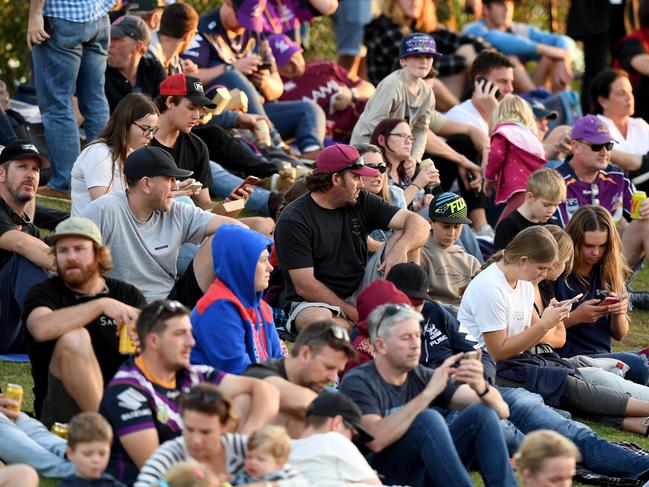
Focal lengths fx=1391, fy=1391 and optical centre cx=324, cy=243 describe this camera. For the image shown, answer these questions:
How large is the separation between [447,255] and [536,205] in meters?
0.94

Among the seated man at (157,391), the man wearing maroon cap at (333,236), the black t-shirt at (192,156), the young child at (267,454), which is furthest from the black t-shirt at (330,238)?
the young child at (267,454)

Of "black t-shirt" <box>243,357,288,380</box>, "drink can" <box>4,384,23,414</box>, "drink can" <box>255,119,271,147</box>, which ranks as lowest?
"drink can" <box>255,119,271,147</box>

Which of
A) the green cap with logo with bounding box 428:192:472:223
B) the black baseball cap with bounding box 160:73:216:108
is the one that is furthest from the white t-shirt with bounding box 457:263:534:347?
the black baseball cap with bounding box 160:73:216:108

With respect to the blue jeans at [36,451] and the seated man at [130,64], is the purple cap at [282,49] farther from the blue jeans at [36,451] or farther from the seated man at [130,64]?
the blue jeans at [36,451]

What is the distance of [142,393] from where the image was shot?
6.09 metres

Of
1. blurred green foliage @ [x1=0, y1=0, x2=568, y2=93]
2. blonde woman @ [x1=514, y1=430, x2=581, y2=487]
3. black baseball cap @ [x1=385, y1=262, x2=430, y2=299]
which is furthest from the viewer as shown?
blurred green foliage @ [x1=0, y1=0, x2=568, y2=93]

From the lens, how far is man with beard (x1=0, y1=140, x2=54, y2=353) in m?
7.87

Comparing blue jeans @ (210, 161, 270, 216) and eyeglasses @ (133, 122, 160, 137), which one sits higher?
eyeglasses @ (133, 122, 160, 137)

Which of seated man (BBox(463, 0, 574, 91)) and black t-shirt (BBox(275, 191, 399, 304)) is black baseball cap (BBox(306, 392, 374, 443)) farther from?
seated man (BBox(463, 0, 574, 91))

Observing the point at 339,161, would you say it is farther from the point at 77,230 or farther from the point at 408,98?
the point at 408,98

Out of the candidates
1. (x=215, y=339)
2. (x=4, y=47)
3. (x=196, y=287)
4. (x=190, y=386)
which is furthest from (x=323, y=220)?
(x=4, y=47)

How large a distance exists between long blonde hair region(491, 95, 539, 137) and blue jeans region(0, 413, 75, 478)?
20.0ft

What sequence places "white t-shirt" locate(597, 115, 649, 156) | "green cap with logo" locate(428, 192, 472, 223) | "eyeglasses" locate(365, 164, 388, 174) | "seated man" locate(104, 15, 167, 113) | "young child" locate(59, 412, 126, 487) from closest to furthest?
"young child" locate(59, 412, 126, 487) < "green cap with logo" locate(428, 192, 472, 223) < "eyeglasses" locate(365, 164, 388, 174) < "seated man" locate(104, 15, 167, 113) < "white t-shirt" locate(597, 115, 649, 156)

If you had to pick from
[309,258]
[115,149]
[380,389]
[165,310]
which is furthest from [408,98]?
[165,310]
